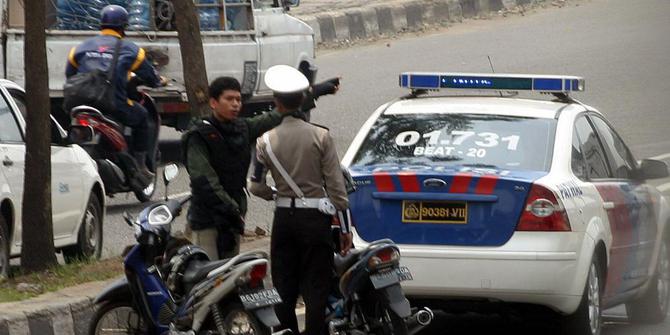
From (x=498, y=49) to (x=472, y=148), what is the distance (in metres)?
15.8

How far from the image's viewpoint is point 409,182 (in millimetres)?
9227

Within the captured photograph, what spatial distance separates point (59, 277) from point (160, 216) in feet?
6.13

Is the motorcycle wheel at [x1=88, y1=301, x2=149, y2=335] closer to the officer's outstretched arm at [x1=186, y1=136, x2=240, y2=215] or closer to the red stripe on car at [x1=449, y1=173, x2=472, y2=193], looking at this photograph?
the officer's outstretched arm at [x1=186, y1=136, x2=240, y2=215]

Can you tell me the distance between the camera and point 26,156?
1000 cm

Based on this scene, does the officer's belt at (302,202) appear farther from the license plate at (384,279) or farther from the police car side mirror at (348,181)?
the license plate at (384,279)

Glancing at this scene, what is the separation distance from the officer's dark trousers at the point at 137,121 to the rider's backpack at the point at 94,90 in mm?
151

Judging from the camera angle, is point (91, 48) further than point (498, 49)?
No

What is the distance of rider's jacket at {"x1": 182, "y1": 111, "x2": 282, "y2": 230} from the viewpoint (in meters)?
8.62

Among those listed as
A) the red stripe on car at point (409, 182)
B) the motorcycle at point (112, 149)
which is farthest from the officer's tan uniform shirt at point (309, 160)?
the motorcycle at point (112, 149)

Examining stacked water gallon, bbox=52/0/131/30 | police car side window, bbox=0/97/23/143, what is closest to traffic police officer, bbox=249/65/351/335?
police car side window, bbox=0/97/23/143

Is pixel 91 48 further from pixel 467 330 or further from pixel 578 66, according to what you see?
pixel 578 66

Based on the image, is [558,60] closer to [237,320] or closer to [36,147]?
[36,147]

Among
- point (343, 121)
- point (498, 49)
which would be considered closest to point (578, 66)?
point (498, 49)

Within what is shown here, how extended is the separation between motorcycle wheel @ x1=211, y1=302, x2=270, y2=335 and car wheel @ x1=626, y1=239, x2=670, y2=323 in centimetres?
369
